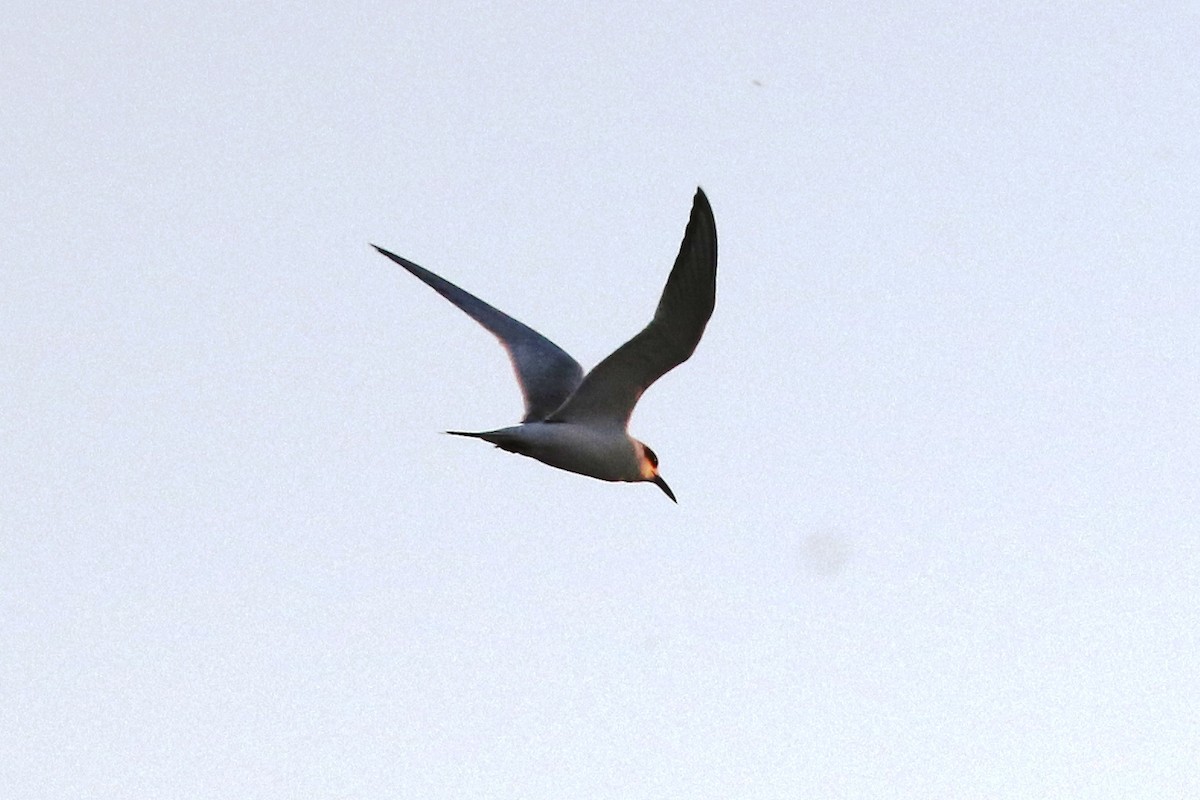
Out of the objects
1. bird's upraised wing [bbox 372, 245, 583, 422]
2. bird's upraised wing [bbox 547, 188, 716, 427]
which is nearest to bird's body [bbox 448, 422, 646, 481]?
bird's upraised wing [bbox 547, 188, 716, 427]

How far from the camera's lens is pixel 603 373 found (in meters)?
18.5

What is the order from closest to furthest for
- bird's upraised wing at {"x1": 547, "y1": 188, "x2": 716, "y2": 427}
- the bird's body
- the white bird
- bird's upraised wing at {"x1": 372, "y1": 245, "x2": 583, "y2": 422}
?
bird's upraised wing at {"x1": 547, "y1": 188, "x2": 716, "y2": 427} → the white bird → the bird's body → bird's upraised wing at {"x1": 372, "y1": 245, "x2": 583, "y2": 422}

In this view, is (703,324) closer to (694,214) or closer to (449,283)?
(694,214)

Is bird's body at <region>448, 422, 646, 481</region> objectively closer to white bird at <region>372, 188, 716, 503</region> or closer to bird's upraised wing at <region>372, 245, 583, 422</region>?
white bird at <region>372, 188, 716, 503</region>

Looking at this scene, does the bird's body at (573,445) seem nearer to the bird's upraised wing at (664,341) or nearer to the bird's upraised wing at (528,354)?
the bird's upraised wing at (664,341)

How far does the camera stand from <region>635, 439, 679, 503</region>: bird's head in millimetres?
20078

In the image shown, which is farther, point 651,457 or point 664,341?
point 651,457

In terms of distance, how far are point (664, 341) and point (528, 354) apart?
11.7 ft

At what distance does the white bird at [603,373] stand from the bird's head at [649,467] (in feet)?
0.03

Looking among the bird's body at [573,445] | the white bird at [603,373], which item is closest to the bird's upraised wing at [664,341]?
the white bird at [603,373]

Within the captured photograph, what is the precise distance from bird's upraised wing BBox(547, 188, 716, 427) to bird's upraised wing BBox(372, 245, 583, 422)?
751mm

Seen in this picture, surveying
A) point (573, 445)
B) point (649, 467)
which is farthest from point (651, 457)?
point (573, 445)

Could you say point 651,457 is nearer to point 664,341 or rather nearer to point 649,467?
point 649,467

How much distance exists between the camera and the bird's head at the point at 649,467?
2008 centimetres
